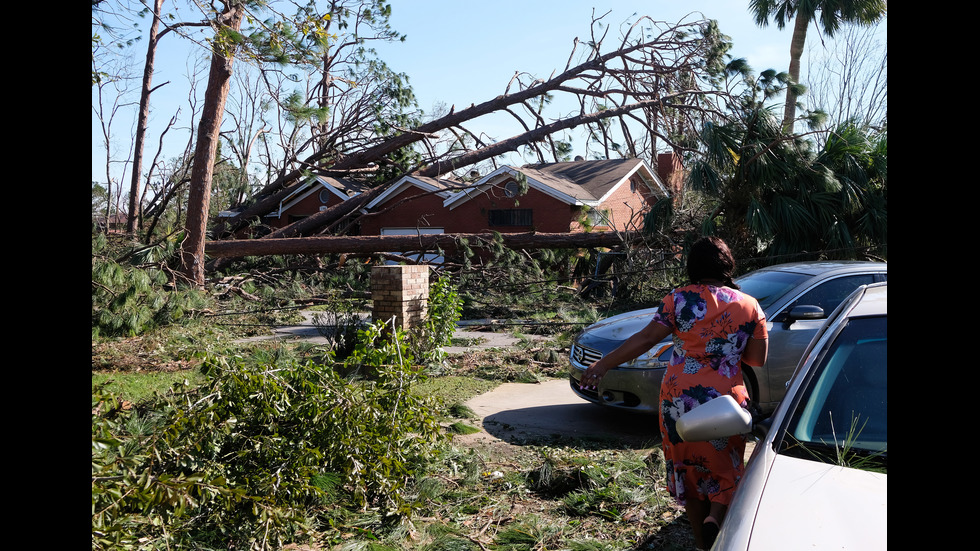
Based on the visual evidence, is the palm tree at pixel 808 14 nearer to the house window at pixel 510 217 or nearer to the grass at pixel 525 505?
the house window at pixel 510 217

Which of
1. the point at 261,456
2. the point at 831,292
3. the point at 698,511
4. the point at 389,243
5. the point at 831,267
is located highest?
the point at 389,243

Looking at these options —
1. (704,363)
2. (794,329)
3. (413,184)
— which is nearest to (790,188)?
(794,329)

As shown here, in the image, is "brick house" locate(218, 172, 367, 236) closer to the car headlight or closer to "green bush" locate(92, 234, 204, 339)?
"green bush" locate(92, 234, 204, 339)

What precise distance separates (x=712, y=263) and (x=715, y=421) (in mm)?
1038

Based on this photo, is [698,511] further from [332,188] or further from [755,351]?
[332,188]

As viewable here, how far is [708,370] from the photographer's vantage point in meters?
3.18

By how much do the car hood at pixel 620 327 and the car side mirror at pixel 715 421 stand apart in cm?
376

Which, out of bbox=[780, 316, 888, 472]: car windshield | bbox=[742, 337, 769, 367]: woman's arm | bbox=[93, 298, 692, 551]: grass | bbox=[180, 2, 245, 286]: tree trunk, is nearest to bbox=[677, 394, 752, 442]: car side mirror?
bbox=[780, 316, 888, 472]: car windshield

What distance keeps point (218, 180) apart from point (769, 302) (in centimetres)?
3424

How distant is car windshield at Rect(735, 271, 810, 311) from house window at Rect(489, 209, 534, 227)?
1807 cm
